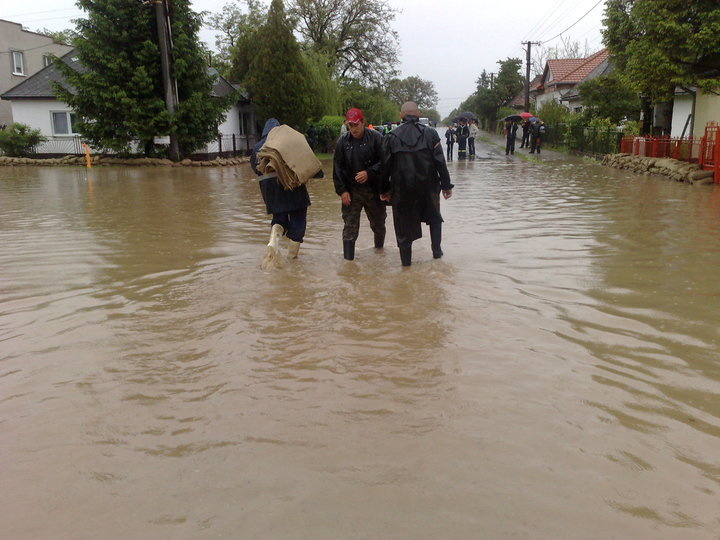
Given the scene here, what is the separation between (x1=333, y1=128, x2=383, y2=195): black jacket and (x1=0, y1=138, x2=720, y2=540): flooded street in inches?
37.4

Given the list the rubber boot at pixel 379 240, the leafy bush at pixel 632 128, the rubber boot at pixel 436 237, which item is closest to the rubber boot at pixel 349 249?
the rubber boot at pixel 379 240

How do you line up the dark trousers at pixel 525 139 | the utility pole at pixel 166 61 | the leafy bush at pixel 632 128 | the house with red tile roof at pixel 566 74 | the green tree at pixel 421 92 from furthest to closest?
the green tree at pixel 421 92 < the house with red tile roof at pixel 566 74 < the dark trousers at pixel 525 139 < the leafy bush at pixel 632 128 < the utility pole at pixel 166 61

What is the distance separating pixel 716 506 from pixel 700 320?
108 inches

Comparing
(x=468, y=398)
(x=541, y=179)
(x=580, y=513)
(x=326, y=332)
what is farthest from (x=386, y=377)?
(x=541, y=179)

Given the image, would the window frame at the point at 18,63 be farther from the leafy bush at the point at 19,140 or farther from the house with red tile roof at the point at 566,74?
the house with red tile roof at the point at 566,74

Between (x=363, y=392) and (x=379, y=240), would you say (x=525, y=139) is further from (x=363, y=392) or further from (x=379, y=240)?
(x=363, y=392)

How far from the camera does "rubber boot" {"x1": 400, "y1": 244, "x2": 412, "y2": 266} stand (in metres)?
7.00

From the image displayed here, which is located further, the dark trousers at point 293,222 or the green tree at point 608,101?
the green tree at point 608,101

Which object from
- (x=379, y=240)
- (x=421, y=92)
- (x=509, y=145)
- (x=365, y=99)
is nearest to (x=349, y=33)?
(x=365, y=99)

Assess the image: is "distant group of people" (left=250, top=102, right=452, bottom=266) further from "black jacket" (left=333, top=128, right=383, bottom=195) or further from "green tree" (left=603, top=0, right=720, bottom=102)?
"green tree" (left=603, top=0, right=720, bottom=102)

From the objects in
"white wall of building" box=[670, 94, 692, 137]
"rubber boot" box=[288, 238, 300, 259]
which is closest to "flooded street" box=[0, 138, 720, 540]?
"rubber boot" box=[288, 238, 300, 259]

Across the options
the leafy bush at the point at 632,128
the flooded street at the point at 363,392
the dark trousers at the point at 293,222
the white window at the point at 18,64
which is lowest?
the flooded street at the point at 363,392

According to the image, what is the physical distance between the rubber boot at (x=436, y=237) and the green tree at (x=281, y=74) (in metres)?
24.3

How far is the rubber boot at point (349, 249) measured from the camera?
7.40 meters
